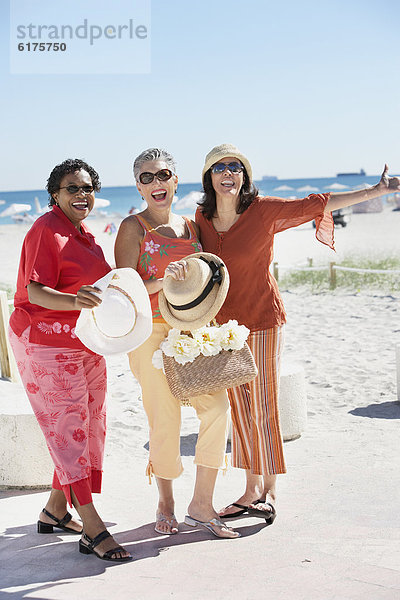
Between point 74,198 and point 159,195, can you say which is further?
point 159,195

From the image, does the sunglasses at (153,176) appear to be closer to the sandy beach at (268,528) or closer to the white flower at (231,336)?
the white flower at (231,336)

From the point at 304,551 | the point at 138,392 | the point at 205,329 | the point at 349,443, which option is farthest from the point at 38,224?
the point at 138,392

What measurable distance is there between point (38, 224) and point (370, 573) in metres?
2.17

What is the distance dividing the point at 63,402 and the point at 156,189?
3.87 feet

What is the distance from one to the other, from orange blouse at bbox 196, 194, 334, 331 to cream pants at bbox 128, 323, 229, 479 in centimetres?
45

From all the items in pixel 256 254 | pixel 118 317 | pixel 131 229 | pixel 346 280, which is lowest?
pixel 346 280

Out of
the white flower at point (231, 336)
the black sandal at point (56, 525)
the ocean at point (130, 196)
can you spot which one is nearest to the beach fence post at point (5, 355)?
the black sandal at point (56, 525)

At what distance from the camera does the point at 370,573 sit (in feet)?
9.84

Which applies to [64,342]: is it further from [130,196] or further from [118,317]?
[130,196]

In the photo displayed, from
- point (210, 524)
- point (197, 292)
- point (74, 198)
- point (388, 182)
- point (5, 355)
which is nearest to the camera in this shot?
point (197, 292)

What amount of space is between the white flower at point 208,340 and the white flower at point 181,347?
3 centimetres

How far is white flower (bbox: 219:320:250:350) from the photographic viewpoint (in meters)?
3.56

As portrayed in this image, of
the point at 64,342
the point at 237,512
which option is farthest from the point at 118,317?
the point at 237,512

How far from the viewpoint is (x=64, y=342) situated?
11.3 ft
